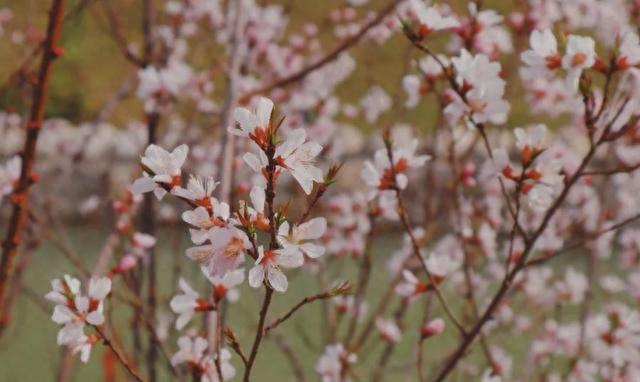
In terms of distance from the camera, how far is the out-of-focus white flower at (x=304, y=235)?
2.58 feet

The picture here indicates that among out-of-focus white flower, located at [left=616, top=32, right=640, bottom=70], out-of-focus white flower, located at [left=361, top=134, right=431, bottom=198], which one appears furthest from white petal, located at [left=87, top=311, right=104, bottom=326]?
out-of-focus white flower, located at [left=616, top=32, right=640, bottom=70]

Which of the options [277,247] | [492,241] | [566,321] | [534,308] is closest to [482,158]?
[566,321]

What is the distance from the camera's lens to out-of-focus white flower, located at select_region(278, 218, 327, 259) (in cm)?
79

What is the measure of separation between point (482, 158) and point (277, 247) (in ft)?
16.6

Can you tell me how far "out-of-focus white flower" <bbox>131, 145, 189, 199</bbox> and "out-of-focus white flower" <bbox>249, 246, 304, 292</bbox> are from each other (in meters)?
0.12

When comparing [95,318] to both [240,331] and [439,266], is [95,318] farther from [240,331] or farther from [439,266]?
[240,331]

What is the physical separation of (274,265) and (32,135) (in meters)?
0.45

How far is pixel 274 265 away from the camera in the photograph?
794mm

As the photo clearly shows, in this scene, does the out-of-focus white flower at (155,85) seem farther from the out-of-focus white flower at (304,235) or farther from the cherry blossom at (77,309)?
the out-of-focus white flower at (304,235)

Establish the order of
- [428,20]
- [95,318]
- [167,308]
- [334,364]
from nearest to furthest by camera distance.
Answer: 1. [95,318]
2. [428,20]
3. [334,364]
4. [167,308]

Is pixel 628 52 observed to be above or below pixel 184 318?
above

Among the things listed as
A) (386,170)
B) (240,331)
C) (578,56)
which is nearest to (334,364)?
(386,170)

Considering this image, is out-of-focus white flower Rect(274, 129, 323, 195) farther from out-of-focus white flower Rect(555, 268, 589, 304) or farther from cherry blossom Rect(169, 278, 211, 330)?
out-of-focus white flower Rect(555, 268, 589, 304)

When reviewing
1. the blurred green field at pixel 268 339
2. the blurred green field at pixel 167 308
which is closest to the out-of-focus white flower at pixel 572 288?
the blurred green field at pixel 167 308
